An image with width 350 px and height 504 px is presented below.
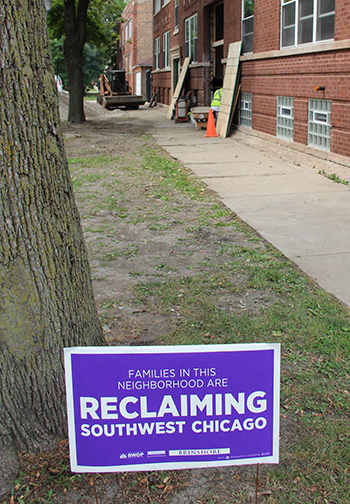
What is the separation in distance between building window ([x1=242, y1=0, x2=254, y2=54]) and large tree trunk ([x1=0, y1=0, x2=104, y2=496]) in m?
13.9

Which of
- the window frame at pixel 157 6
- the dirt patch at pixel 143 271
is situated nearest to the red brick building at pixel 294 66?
the dirt patch at pixel 143 271

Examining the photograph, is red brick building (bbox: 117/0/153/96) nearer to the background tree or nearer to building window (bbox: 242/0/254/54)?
the background tree

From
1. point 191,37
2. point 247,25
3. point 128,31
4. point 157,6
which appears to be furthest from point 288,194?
point 128,31

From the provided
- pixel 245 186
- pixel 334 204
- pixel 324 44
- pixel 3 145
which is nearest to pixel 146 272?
pixel 3 145

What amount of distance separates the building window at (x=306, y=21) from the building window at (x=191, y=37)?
10.7 metres

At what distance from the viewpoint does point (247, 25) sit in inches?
600

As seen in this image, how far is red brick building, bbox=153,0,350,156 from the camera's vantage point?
988cm

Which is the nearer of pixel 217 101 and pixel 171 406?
pixel 171 406

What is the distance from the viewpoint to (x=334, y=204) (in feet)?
25.3

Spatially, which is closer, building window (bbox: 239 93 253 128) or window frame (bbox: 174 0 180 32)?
building window (bbox: 239 93 253 128)

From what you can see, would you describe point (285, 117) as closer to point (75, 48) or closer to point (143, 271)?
point (143, 271)

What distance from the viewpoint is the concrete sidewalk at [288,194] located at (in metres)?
5.49

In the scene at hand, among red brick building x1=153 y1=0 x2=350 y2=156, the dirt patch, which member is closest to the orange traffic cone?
red brick building x1=153 y1=0 x2=350 y2=156

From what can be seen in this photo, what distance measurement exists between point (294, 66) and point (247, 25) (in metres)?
4.24
